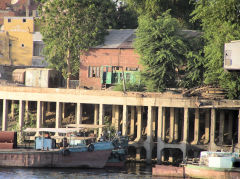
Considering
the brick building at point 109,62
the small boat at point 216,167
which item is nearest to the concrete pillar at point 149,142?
the small boat at point 216,167

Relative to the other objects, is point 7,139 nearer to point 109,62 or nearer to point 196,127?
point 196,127

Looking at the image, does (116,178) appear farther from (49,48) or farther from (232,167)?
(49,48)

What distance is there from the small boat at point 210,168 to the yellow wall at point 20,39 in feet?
122

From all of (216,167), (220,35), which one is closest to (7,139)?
(216,167)

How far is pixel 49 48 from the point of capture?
6700 centimetres

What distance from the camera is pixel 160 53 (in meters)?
56.0

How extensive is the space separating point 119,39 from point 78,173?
74.8 feet

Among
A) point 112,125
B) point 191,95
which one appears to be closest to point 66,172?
point 112,125

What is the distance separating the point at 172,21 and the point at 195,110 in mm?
9259

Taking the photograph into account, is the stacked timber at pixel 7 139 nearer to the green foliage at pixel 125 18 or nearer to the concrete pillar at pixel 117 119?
the concrete pillar at pixel 117 119

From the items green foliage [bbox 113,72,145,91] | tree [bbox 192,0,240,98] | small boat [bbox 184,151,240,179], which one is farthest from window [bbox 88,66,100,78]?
small boat [bbox 184,151,240,179]

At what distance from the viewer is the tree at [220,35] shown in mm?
50906

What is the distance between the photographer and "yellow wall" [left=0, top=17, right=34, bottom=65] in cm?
7844

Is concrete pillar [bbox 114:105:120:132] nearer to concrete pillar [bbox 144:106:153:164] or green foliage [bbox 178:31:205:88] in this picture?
concrete pillar [bbox 144:106:153:164]
